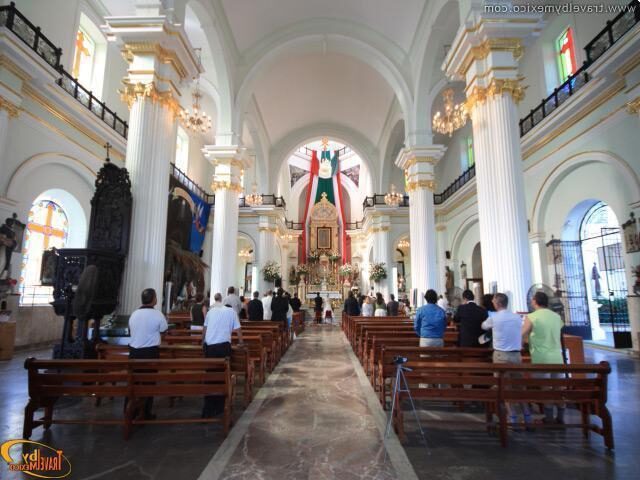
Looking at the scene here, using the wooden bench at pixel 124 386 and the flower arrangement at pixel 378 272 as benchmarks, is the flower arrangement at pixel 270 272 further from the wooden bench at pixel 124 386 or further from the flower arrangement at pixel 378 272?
the wooden bench at pixel 124 386

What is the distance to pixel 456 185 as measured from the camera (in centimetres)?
1784

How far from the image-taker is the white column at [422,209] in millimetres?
10578

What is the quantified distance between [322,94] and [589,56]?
1056 cm

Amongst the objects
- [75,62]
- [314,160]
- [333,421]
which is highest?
[314,160]

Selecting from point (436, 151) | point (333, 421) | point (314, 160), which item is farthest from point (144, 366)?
point (314, 160)

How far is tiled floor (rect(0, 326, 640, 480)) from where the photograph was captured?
265 centimetres

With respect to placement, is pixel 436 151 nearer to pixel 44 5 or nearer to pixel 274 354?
pixel 274 354

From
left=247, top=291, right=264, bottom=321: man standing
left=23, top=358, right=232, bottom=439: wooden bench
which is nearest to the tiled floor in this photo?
left=23, top=358, right=232, bottom=439: wooden bench

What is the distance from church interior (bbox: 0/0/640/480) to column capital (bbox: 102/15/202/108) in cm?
4

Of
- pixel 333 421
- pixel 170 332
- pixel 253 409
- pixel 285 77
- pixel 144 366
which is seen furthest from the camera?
pixel 285 77

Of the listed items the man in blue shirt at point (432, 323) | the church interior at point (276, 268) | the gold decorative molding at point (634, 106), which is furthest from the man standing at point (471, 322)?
the gold decorative molding at point (634, 106)

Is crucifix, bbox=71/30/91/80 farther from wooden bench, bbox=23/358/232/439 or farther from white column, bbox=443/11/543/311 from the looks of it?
wooden bench, bbox=23/358/232/439

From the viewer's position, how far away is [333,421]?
12.4ft

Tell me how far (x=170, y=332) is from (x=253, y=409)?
8.99 ft
